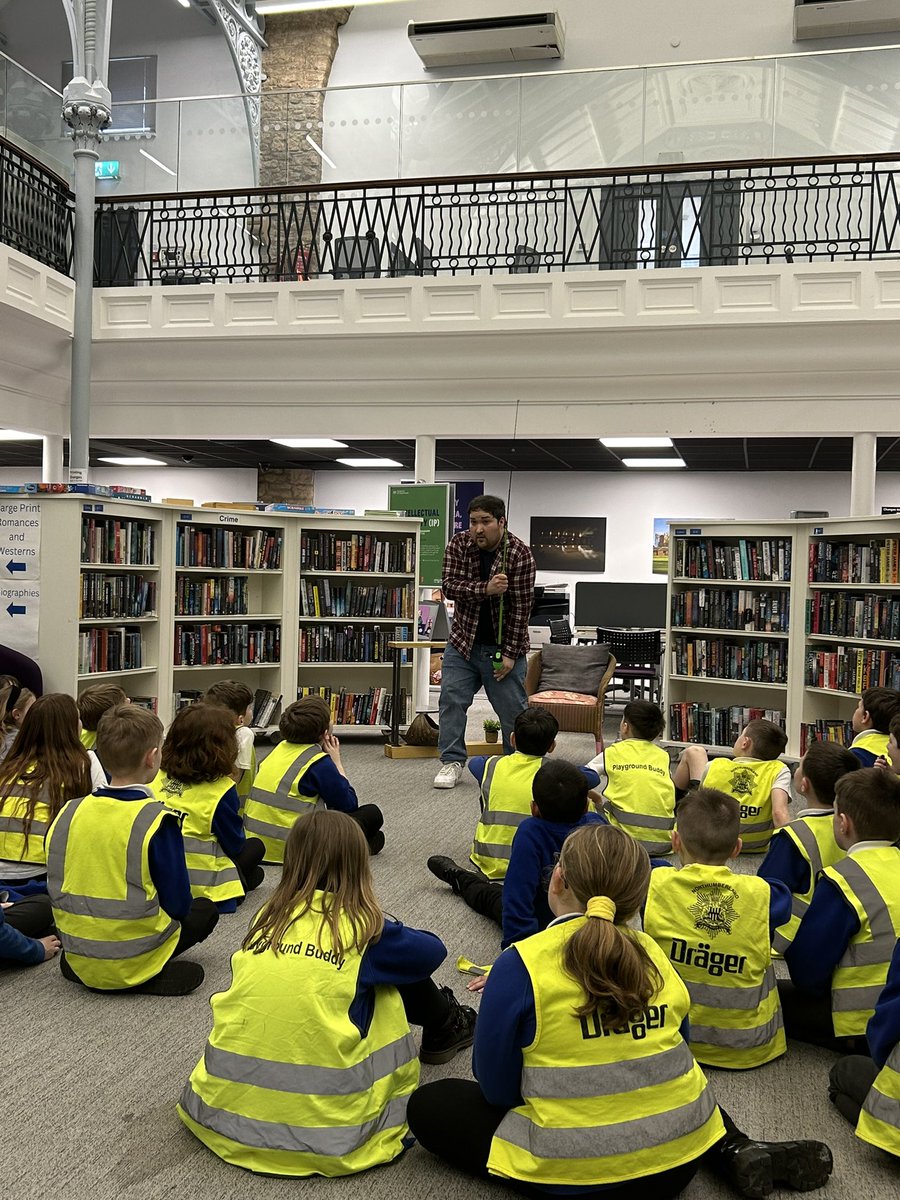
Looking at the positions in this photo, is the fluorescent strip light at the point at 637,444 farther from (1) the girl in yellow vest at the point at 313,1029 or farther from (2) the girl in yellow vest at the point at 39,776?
(1) the girl in yellow vest at the point at 313,1029

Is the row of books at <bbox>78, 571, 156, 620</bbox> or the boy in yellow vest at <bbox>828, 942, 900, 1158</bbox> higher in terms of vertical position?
the row of books at <bbox>78, 571, 156, 620</bbox>

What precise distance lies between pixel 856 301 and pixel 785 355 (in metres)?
0.68

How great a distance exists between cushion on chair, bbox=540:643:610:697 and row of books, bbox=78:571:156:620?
3.22 meters

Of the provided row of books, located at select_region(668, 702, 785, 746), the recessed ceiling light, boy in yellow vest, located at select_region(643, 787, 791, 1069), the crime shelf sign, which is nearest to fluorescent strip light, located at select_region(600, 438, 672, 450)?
the recessed ceiling light

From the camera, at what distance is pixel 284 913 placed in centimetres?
229

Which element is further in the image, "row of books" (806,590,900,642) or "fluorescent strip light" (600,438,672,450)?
"fluorescent strip light" (600,438,672,450)

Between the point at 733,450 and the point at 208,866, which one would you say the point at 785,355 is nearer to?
the point at 733,450

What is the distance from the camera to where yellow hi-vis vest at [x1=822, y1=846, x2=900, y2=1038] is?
2.67 meters

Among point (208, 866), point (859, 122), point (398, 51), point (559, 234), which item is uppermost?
point (398, 51)

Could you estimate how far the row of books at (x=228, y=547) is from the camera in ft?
25.0

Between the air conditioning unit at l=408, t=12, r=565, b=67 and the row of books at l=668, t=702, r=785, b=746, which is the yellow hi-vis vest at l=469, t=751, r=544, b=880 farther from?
the air conditioning unit at l=408, t=12, r=565, b=67

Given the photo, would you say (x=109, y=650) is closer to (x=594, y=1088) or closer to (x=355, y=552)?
(x=355, y=552)

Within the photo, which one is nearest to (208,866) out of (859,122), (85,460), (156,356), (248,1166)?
(248,1166)

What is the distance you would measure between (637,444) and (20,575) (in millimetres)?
7395
